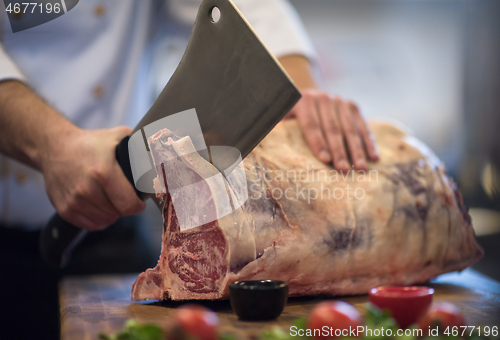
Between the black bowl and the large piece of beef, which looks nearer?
the black bowl

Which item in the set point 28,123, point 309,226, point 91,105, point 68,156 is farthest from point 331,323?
point 91,105

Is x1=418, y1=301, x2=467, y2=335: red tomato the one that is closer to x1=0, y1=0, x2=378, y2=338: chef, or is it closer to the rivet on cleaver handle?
the rivet on cleaver handle

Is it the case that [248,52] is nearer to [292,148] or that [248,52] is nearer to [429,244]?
[292,148]

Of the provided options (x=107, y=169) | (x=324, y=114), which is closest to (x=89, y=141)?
(x=107, y=169)

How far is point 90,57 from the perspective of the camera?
186cm

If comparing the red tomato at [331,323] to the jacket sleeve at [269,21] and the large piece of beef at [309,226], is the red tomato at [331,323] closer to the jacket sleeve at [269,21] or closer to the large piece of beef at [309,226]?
the large piece of beef at [309,226]

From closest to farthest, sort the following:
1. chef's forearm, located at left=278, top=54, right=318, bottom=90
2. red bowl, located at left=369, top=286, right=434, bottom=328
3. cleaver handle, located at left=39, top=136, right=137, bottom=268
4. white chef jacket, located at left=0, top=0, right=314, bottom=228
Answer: red bowl, located at left=369, top=286, right=434, bottom=328 < cleaver handle, located at left=39, top=136, right=137, bottom=268 < white chef jacket, located at left=0, top=0, right=314, bottom=228 < chef's forearm, located at left=278, top=54, right=318, bottom=90

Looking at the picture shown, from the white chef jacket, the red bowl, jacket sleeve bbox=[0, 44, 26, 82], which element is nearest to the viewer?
the red bowl

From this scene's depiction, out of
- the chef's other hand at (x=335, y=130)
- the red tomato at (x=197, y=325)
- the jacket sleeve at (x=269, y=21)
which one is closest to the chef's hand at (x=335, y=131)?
the chef's other hand at (x=335, y=130)

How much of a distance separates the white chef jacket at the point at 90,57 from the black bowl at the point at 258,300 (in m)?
1.02

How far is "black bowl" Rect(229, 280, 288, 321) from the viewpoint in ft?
3.44

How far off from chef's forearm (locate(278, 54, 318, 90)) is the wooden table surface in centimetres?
95

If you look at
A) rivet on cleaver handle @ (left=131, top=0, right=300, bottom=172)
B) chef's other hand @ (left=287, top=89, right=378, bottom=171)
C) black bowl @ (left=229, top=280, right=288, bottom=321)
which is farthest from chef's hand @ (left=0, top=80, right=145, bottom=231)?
chef's other hand @ (left=287, top=89, right=378, bottom=171)

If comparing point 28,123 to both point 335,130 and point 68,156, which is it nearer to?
point 68,156
